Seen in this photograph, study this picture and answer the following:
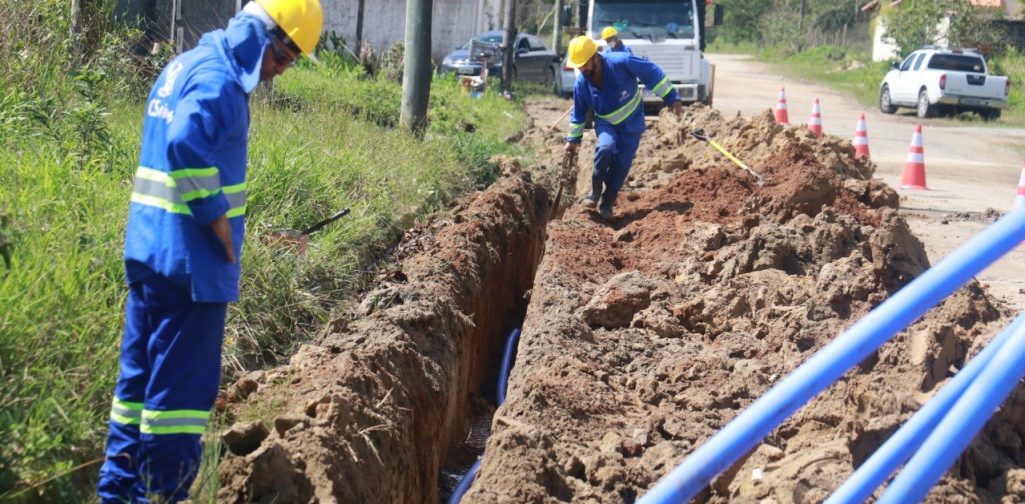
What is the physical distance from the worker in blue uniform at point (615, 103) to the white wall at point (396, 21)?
57.3 ft

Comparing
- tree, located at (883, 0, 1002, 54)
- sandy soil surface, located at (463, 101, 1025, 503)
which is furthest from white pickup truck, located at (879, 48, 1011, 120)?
sandy soil surface, located at (463, 101, 1025, 503)

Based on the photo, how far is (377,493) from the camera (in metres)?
5.24

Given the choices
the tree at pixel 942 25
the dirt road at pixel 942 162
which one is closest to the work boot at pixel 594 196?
the dirt road at pixel 942 162

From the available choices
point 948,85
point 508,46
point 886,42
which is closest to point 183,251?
point 508,46

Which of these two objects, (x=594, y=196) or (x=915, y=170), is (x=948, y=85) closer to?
(x=915, y=170)

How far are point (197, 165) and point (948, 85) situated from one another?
1041 inches

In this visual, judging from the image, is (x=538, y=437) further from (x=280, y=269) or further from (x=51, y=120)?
(x=51, y=120)

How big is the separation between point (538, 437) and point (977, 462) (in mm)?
1754

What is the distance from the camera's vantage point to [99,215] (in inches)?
227

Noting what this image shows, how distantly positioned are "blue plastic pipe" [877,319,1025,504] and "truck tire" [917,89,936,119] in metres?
26.7

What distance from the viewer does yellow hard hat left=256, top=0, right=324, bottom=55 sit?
14.1ft

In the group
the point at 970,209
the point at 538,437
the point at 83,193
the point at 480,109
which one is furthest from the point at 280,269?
the point at 480,109

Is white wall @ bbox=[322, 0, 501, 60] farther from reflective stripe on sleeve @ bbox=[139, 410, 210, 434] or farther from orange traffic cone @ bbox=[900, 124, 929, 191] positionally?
reflective stripe on sleeve @ bbox=[139, 410, 210, 434]

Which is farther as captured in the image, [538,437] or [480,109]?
[480,109]
